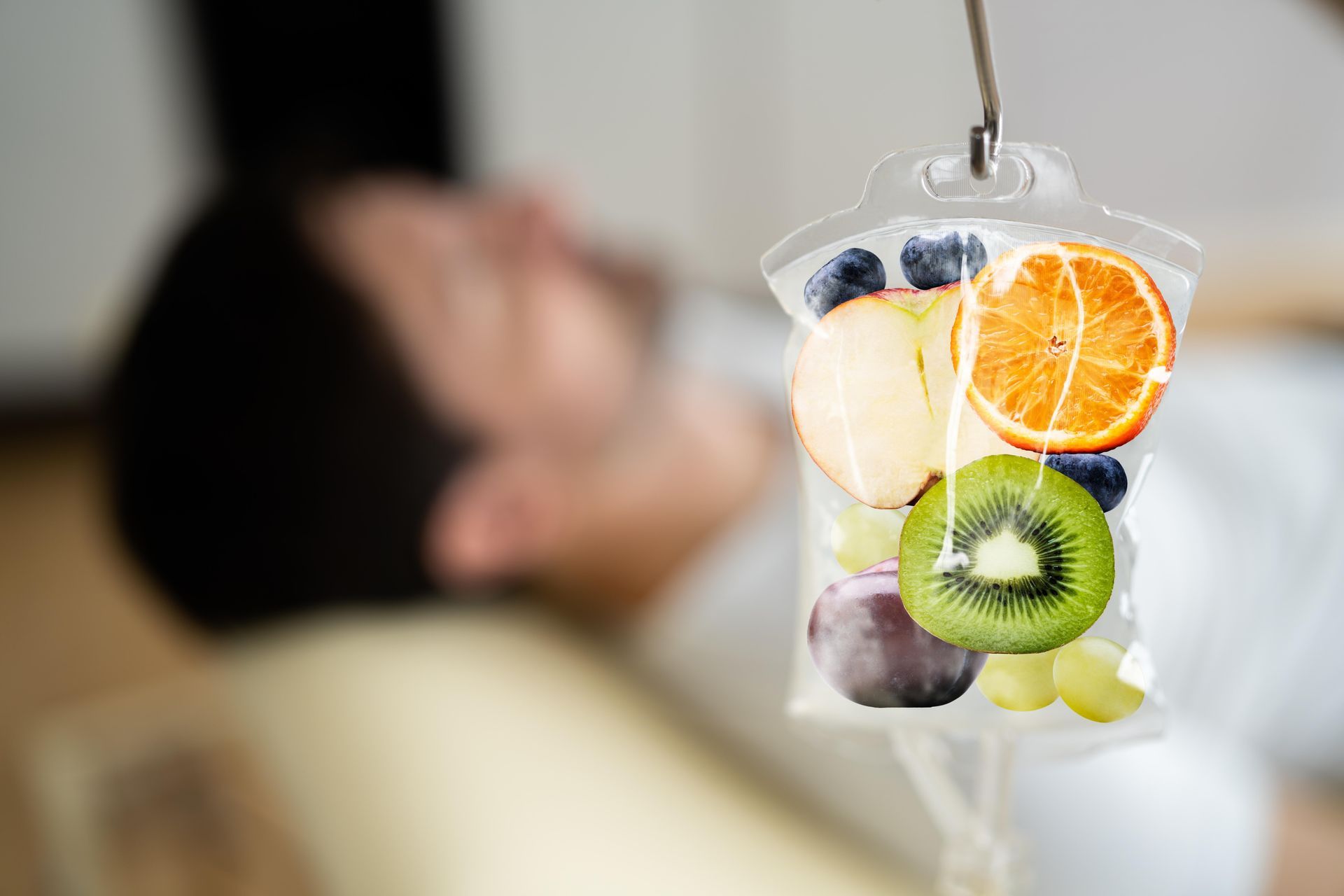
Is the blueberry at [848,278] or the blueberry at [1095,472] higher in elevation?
the blueberry at [848,278]

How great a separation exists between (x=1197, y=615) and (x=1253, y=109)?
2.12 ft

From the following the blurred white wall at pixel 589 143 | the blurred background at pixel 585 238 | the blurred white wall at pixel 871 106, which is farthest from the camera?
the blurred white wall at pixel 589 143

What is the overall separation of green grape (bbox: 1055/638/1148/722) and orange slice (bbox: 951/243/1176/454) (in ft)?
0.12

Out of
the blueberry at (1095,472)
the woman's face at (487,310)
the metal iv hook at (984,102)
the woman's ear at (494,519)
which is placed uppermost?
the metal iv hook at (984,102)

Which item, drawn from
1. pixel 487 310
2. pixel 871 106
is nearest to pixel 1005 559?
pixel 871 106

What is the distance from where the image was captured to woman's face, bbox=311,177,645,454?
0.70 meters

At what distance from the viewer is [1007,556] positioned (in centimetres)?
16

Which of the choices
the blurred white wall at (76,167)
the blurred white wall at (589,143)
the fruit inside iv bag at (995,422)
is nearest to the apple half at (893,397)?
the fruit inside iv bag at (995,422)

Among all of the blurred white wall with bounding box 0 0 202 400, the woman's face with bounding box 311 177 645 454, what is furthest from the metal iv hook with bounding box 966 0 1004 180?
the blurred white wall with bounding box 0 0 202 400

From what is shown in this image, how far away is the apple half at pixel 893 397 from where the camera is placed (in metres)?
0.16

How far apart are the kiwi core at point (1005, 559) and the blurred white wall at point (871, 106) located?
0.07 meters

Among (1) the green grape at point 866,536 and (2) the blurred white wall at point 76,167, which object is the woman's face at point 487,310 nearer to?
(1) the green grape at point 866,536

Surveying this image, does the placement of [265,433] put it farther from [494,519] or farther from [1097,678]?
[1097,678]

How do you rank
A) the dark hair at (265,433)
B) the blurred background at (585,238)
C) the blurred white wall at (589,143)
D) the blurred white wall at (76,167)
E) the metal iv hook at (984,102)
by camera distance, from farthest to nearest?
1. the blurred white wall at (76,167)
2. the blurred white wall at (589,143)
3. the dark hair at (265,433)
4. the blurred background at (585,238)
5. the metal iv hook at (984,102)
